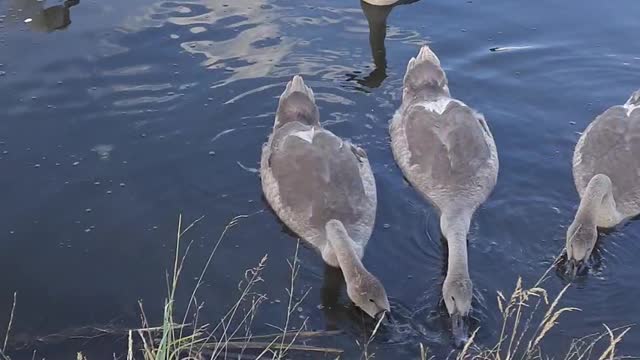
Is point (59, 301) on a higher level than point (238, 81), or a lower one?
lower

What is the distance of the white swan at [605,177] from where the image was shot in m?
9.01

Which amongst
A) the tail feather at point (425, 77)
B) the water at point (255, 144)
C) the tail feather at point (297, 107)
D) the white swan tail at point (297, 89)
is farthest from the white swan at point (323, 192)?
the tail feather at point (425, 77)

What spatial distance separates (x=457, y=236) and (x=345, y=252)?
1.31 metres

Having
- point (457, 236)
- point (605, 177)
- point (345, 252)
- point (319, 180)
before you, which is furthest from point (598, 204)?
point (319, 180)

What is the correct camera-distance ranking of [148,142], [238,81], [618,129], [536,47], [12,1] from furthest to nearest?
[12,1]
[536,47]
[238,81]
[148,142]
[618,129]

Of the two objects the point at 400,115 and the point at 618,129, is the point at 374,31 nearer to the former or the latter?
the point at 400,115

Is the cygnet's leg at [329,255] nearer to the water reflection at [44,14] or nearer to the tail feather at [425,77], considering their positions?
the tail feather at [425,77]

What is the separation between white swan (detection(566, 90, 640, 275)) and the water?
10.1 inches

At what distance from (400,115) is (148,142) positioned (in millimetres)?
3194

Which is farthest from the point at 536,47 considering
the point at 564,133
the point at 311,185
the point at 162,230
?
the point at 162,230

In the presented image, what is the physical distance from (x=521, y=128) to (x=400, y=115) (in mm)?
1604

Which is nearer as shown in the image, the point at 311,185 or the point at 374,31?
the point at 311,185

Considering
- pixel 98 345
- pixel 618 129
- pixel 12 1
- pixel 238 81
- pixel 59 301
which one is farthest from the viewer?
pixel 12 1

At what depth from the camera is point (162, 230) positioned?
957 centimetres
